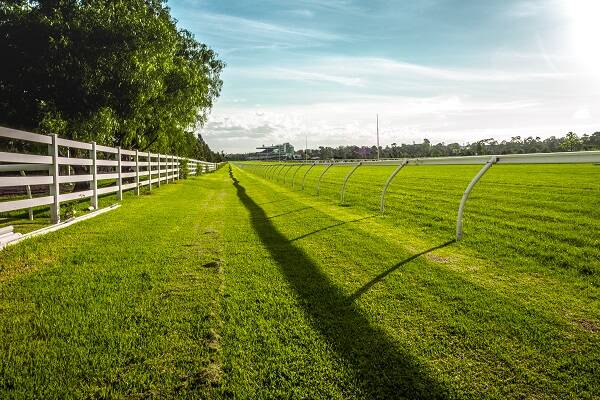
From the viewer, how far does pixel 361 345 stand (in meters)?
2.58

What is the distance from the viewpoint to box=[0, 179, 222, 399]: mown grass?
2.14 metres

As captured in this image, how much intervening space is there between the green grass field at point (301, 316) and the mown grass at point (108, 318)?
1 cm

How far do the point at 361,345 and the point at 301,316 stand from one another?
1.94 ft

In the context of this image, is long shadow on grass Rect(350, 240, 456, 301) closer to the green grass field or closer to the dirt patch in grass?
the green grass field

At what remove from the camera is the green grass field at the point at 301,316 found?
216 centimetres

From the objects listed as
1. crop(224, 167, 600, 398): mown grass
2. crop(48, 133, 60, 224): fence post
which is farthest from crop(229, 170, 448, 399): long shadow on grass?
crop(48, 133, 60, 224): fence post

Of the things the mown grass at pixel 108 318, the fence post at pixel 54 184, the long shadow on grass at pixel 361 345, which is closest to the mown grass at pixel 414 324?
the long shadow on grass at pixel 361 345

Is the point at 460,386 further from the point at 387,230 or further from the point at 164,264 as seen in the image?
the point at 387,230

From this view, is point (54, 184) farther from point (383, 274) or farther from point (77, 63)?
point (77, 63)

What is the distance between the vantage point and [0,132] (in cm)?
509

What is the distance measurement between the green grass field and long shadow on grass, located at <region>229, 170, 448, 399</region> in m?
0.01

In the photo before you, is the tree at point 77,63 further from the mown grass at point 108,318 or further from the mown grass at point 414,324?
the mown grass at point 414,324

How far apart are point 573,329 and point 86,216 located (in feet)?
26.0

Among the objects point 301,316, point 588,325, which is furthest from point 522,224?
point 301,316
